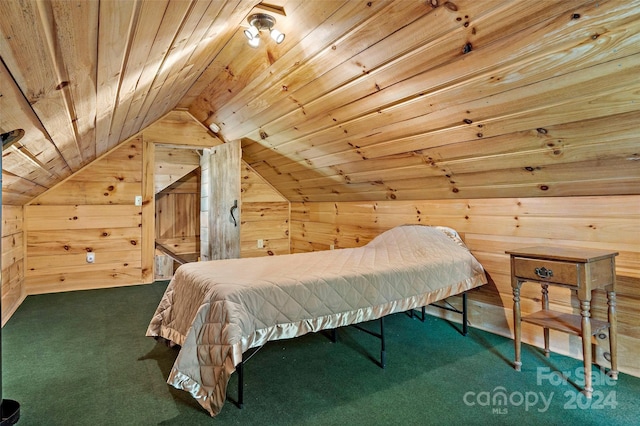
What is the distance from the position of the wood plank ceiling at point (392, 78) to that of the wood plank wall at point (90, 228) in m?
1.31

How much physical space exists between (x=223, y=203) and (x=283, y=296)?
8.06 ft

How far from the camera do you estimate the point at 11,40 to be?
29.0 inches

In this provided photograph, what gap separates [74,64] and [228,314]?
42.1 inches

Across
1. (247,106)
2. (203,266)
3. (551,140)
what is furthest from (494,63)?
(247,106)

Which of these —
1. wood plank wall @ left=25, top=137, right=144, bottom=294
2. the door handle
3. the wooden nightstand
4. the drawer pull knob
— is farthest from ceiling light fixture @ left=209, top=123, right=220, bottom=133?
the drawer pull knob

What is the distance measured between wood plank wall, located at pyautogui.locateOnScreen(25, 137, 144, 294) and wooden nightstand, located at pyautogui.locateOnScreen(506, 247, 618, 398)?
13.2 feet

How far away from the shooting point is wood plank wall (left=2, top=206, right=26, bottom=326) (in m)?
2.90

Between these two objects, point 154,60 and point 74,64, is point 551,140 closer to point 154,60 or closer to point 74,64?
point 154,60

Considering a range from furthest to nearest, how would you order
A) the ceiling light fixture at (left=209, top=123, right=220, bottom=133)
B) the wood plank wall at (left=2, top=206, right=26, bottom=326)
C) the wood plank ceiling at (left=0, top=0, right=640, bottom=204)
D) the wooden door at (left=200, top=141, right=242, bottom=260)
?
the ceiling light fixture at (left=209, top=123, right=220, bottom=133), the wooden door at (left=200, top=141, right=242, bottom=260), the wood plank wall at (left=2, top=206, right=26, bottom=326), the wood plank ceiling at (left=0, top=0, right=640, bottom=204)

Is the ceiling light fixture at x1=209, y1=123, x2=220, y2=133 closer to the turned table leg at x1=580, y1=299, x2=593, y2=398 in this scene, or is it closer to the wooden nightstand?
the wooden nightstand

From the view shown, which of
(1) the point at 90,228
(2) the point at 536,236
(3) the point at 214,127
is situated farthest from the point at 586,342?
(1) the point at 90,228

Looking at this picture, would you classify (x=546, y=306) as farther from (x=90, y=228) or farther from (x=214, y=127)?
(x=90, y=228)

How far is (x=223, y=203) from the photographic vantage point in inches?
155

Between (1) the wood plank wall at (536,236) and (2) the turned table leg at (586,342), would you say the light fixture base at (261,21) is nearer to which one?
(1) the wood plank wall at (536,236)
